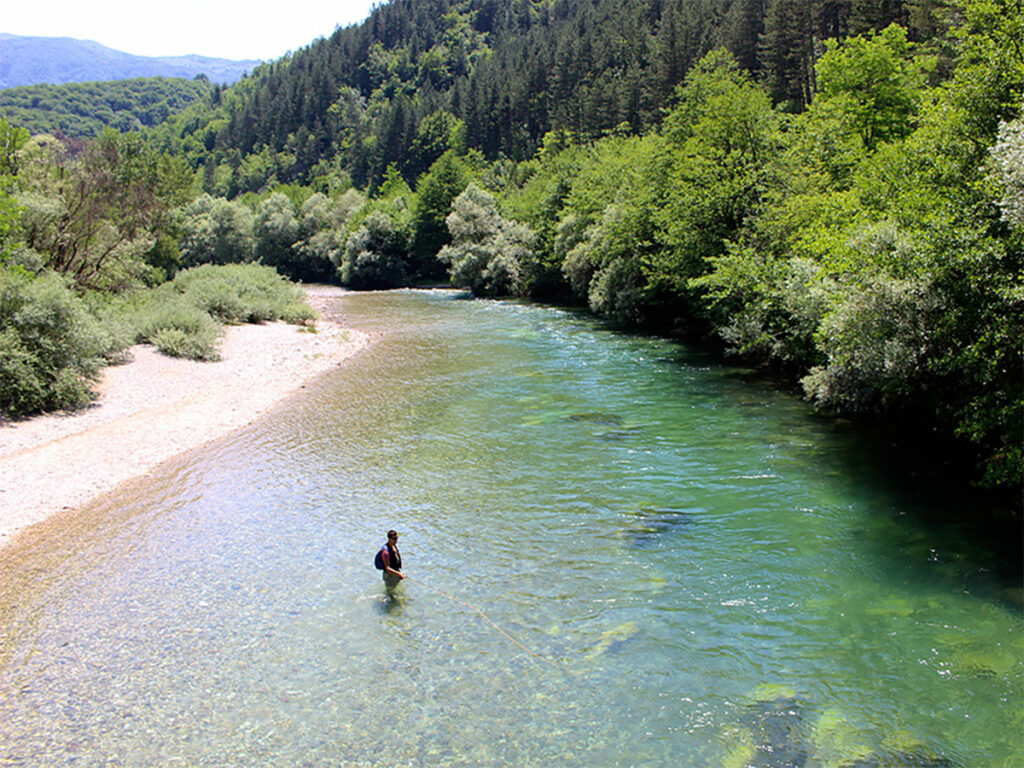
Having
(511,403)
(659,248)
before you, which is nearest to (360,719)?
(511,403)

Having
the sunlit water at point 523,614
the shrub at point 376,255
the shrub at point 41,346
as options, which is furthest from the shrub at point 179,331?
the shrub at point 376,255

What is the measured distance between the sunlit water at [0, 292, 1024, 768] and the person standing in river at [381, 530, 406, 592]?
29 cm

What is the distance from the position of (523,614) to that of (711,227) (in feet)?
91.0

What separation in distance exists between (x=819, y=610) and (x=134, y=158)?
97475 mm

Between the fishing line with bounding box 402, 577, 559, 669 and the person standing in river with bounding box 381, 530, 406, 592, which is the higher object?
the person standing in river with bounding box 381, 530, 406, 592

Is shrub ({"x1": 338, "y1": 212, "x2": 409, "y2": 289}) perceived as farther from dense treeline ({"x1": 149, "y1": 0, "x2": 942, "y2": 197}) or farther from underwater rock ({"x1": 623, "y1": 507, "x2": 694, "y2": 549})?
underwater rock ({"x1": 623, "y1": 507, "x2": 694, "y2": 549})

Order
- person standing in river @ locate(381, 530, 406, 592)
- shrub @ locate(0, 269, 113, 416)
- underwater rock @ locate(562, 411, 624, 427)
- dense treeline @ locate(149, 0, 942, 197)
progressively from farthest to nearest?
1. dense treeline @ locate(149, 0, 942, 197)
2. shrub @ locate(0, 269, 113, 416)
3. underwater rock @ locate(562, 411, 624, 427)
4. person standing in river @ locate(381, 530, 406, 592)

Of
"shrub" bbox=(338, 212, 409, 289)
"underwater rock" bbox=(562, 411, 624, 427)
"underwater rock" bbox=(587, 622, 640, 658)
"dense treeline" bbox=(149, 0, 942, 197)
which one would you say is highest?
"dense treeline" bbox=(149, 0, 942, 197)

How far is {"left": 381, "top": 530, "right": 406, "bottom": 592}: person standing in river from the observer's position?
39.9ft

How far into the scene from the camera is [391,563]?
12.3 meters

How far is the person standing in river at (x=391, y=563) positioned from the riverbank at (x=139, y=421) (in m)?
9.00

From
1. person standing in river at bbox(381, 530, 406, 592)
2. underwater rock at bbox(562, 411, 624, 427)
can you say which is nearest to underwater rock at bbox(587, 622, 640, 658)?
person standing in river at bbox(381, 530, 406, 592)

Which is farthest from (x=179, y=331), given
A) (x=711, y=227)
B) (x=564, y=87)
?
(x=564, y=87)

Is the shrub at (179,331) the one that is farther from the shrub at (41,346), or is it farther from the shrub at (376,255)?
the shrub at (376,255)
